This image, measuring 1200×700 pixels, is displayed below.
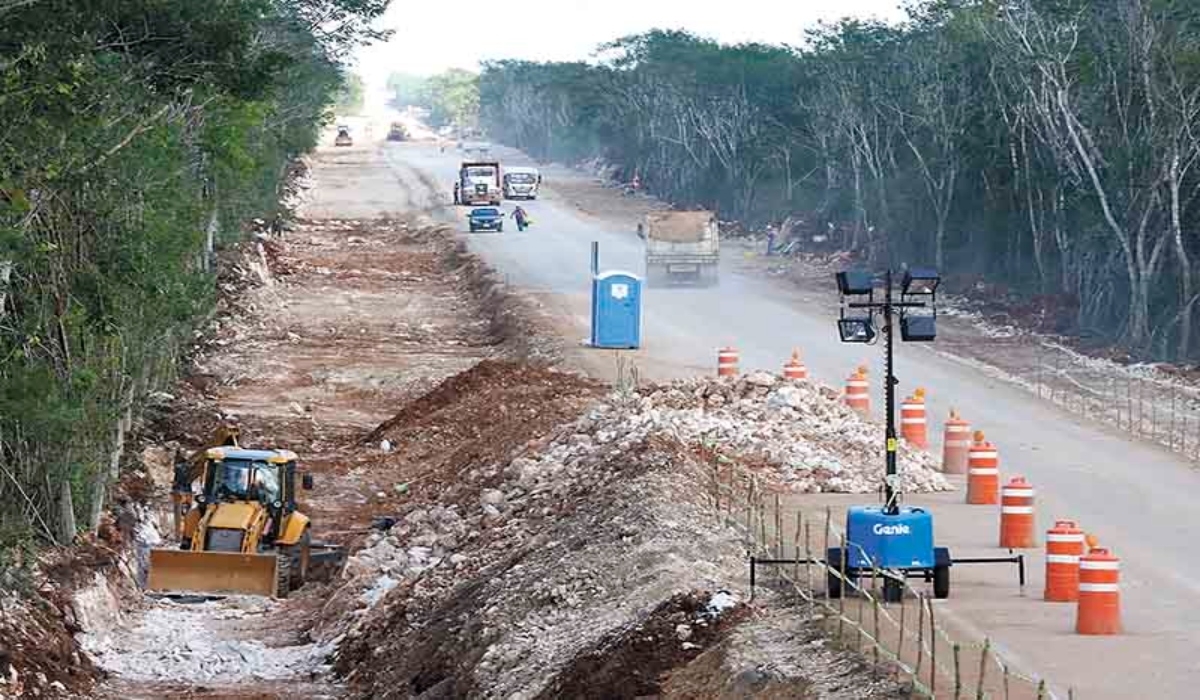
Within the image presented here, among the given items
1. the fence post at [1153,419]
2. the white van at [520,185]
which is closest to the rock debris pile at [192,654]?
the fence post at [1153,419]

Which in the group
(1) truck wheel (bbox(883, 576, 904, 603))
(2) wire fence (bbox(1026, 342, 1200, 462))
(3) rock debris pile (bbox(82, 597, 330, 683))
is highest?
(1) truck wheel (bbox(883, 576, 904, 603))

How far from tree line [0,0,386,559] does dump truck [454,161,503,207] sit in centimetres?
6721

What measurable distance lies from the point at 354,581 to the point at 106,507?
6218 millimetres

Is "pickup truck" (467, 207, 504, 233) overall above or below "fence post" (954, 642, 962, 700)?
below

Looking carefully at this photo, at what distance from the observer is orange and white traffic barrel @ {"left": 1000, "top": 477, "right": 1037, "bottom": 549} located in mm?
21656

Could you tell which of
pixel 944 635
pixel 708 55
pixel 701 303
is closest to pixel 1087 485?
pixel 944 635

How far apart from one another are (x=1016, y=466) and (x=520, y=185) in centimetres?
8259

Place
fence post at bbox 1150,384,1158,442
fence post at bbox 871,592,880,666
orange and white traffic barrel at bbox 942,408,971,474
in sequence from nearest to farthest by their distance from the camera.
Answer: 1. fence post at bbox 871,592,880,666
2. orange and white traffic barrel at bbox 942,408,971,474
3. fence post at bbox 1150,384,1158,442

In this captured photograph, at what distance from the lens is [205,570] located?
2702cm

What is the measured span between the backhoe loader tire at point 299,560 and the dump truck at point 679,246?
3482 centimetres

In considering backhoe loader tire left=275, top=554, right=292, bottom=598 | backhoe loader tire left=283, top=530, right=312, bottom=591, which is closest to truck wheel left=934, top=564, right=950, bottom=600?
backhoe loader tire left=275, top=554, right=292, bottom=598

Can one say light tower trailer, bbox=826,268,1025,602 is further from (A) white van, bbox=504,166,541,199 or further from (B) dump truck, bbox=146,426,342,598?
(A) white van, bbox=504,166,541,199

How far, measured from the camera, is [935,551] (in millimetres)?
18312

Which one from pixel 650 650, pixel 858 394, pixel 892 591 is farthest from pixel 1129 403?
pixel 650 650
